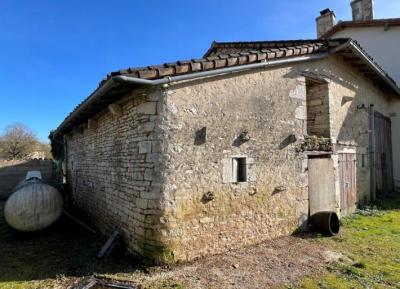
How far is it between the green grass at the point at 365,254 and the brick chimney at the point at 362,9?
10843mm

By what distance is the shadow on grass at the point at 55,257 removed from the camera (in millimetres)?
5199

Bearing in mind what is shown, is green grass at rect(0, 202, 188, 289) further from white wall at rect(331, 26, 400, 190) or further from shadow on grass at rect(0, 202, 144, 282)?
white wall at rect(331, 26, 400, 190)

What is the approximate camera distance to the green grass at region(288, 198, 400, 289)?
4758 mm

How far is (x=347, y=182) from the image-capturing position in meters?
9.18

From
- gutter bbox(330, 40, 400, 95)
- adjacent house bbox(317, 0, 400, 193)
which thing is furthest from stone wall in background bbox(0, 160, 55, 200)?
adjacent house bbox(317, 0, 400, 193)

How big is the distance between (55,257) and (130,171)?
7.11 ft

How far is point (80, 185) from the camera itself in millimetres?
10117

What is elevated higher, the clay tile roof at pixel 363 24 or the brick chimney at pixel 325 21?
the brick chimney at pixel 325 21

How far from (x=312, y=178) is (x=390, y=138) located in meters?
8.52

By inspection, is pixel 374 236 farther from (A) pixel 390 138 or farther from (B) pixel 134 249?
(A) pixel 390 138

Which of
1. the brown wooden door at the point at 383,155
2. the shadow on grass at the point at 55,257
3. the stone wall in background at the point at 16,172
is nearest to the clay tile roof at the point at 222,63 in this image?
the brown wooden door at the point at 383,155

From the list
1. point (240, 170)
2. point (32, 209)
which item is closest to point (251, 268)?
point (240, 170)

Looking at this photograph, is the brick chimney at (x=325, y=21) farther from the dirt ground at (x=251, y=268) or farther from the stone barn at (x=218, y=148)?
the dirt ground at (x=251, y=268)

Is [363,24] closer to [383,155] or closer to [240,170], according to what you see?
[383,155]
